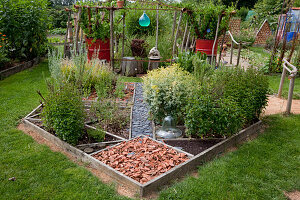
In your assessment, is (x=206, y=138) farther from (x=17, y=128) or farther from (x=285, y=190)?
(x=17, y=128)

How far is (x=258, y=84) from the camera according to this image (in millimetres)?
4812

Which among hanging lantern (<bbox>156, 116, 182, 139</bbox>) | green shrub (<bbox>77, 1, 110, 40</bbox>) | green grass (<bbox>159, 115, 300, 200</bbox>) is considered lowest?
green grass (<bbox>159, 115, 300, 200</bbox>)

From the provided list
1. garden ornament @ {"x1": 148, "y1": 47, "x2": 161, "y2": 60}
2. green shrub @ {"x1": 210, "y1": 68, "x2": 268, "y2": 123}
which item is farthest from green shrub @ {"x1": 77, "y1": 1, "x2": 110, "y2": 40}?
green shrub @ {"x1": 210, "y1": 68, "x2": 268, "y2": 123}

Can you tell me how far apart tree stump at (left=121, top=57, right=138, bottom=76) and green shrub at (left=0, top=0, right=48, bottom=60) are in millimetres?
3084

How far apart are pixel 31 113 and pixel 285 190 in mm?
4255

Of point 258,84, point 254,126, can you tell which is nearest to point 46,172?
point 254,126

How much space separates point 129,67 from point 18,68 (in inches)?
131

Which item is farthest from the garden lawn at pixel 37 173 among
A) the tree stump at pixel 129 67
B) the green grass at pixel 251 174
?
the tree stump at pixel 129 67

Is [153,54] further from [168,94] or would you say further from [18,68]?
[18,68]

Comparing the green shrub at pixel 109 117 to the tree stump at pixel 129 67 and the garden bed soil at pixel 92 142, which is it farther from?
the tree stump at pixel 129 67

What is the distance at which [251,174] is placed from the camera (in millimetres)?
3312

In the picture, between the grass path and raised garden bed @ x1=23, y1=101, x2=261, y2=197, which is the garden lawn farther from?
raised garden bed @ x1=23, y1=101, x2=261, y2=197

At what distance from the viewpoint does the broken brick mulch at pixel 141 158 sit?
3156 mm

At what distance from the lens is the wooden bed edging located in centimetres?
292
